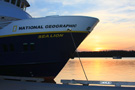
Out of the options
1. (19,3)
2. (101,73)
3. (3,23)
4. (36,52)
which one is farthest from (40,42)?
(101,73)

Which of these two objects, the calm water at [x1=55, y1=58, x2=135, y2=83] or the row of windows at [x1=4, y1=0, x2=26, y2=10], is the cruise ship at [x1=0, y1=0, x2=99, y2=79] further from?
the calm water at [x1=55, y1=58, x2=135, y2=83]

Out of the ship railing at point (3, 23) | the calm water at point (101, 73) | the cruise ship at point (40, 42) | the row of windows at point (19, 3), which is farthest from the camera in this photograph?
the calm water at point (101, 73)

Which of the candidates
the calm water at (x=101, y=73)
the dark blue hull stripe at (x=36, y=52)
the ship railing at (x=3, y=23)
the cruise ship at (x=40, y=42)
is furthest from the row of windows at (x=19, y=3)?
the calm water at (x=101, y=73)

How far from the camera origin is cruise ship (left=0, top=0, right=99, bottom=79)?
1413cm

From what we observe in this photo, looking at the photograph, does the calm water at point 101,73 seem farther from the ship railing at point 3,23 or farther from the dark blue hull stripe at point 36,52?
the ship railing at point 3,23

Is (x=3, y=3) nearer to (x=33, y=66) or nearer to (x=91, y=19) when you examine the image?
(x=33, y=66)

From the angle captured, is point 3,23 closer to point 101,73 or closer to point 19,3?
point 19,3

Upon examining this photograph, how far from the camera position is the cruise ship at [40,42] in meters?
14.1

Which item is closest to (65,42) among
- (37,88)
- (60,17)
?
(60,17)

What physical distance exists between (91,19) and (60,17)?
2632mm

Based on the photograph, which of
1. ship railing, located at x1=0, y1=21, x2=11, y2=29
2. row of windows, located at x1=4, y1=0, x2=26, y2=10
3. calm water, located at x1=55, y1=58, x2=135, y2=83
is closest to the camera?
ship railing, located at x1=0, y1=21, x2=11, y2=29

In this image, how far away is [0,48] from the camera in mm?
14891

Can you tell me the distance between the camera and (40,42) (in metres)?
14.2

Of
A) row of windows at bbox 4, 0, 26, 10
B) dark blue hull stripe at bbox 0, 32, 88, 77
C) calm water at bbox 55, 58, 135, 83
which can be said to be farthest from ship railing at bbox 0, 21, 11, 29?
calm water at bbox 55, 58, 135, 83
